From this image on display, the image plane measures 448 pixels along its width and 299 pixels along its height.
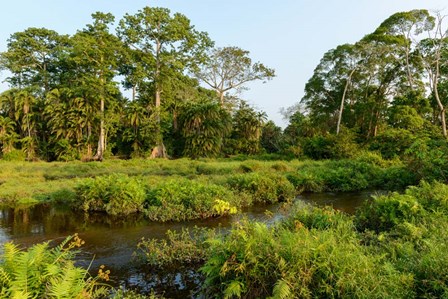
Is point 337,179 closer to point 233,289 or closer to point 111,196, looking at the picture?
point 111,196

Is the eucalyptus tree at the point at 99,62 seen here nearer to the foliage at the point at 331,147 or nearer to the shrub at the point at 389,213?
the foliage at the point at 331,147

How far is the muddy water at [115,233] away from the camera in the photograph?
6.21m

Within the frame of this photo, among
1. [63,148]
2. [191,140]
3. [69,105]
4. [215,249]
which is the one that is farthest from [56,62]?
[215,249]

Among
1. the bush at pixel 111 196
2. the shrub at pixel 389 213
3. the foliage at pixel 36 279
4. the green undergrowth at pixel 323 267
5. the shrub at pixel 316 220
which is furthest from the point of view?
the bush at pixel 111 196

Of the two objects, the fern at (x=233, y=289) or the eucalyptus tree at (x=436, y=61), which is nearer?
the fern at (x=233, y=289)

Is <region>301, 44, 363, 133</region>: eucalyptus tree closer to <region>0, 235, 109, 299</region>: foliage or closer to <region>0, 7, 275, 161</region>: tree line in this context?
<region>0, 7, 275, 161</region>: tree line

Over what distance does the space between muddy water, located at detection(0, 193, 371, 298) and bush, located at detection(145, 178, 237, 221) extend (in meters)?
0.30

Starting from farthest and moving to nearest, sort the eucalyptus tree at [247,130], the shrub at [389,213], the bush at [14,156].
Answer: the eucalyptus tree at [247,130] < the bush at [14,156] < the shrub at [389,213]

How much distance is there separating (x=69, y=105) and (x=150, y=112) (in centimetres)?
768

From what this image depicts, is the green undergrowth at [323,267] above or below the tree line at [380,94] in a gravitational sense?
below

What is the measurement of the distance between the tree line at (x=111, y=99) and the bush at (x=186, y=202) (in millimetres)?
21535

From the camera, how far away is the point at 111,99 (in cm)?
3469

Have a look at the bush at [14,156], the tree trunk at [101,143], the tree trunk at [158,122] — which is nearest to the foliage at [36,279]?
the tree trunk at [158,122]

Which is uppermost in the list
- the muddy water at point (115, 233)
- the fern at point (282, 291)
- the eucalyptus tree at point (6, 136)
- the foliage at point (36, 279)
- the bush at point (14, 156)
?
the eucalyptus tree at point (6, 136)
